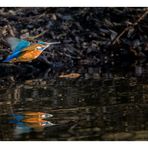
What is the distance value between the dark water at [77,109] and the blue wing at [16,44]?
1.95 metres

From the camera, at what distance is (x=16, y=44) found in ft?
23.7

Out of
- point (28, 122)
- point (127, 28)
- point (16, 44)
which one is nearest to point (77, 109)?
point (28, 122)

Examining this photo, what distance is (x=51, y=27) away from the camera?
24.7ft

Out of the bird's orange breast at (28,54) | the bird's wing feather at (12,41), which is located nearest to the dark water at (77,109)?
the bird's orange breast at (28,54)

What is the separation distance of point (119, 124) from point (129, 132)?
8.6 inches

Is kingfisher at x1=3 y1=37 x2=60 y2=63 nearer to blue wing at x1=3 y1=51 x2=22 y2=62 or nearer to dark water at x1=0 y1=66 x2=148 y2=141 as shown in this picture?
blue wing at x1=3 y1=51 x2=22 y2=62

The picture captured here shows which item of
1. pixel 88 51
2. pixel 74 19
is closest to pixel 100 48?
pixel 88 51

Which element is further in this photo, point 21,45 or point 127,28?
point 127,28

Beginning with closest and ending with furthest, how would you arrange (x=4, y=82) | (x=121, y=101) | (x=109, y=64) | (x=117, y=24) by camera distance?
(x=121, y=101) → (x=4, y=82) → (x=109, y=64) → (x=117, y=24)

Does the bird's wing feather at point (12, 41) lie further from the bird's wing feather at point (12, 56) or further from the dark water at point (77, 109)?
the dark water at point (77, 109)

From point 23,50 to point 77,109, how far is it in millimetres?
3803

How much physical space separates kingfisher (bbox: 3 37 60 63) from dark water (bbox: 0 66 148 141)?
73.8 inches

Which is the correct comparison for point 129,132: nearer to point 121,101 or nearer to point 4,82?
point 121,101

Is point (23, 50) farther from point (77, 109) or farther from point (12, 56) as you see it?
point (77, 109)
